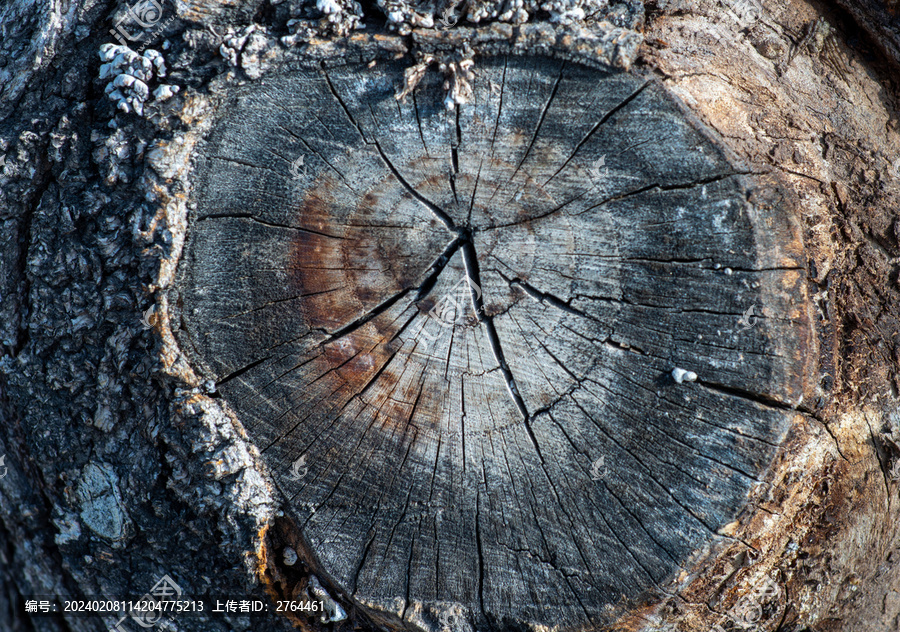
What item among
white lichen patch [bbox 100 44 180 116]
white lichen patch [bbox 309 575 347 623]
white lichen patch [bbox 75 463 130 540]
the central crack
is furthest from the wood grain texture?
white lichen patch [bbox 75 463 130 540]

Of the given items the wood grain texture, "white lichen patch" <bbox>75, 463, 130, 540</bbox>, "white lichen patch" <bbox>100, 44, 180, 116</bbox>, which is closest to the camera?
the wood grain texture

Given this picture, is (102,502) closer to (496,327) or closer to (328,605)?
(328,605)

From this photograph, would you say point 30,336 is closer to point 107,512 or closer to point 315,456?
point 107,512

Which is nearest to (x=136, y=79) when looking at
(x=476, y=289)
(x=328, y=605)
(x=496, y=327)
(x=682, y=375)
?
(x=476, y=289)

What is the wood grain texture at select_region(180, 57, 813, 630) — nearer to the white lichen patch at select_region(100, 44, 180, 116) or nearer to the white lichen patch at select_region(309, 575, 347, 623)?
the white lichen patch at select_region(309, 575, 347, 623)

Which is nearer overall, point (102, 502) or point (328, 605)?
point (328, 605)

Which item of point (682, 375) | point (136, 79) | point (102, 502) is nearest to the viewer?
point (682, 375)

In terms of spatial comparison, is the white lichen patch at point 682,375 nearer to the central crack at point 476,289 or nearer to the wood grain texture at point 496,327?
the wood grain texture at point 496,327
